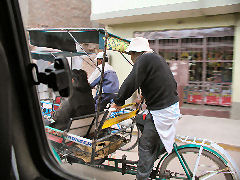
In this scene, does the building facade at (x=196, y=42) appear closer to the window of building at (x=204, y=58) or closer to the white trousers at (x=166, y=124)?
the window of building at (x=204, y=58)

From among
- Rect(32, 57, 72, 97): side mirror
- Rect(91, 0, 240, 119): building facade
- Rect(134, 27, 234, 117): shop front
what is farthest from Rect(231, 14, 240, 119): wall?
Rect(32, 57, 72, 97): side mirror

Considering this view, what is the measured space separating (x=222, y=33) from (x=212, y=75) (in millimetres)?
1528

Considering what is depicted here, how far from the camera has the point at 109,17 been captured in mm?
9070

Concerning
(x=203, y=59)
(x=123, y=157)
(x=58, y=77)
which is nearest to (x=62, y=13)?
(x=203, y=59)

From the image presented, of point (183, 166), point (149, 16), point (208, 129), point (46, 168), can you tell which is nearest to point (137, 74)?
point (183, 166)

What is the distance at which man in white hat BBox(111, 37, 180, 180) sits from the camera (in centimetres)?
267

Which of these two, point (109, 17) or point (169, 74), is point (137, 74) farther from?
point (109, 17)

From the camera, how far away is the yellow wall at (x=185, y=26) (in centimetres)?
773

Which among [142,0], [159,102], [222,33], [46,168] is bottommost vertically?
[46,168]

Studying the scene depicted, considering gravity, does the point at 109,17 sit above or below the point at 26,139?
above

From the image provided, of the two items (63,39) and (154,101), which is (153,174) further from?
(63,39)

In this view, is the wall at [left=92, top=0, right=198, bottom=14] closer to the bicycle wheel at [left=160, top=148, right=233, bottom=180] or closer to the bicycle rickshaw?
the bicycle rickshaw

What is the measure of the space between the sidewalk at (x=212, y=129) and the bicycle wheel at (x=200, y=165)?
9.27 ft

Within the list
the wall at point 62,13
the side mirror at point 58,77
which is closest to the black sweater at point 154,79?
the side mirror at point 58,77
